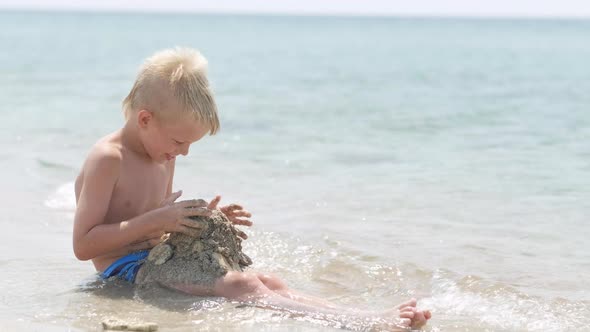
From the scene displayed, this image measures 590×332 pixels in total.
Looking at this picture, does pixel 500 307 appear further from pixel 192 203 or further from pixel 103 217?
pixel 103 217

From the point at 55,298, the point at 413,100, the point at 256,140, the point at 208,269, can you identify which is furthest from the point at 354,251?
the point at 413,100

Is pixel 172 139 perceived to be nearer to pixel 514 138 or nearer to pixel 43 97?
pixel 514 138

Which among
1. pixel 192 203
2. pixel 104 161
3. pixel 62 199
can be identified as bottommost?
pixel 62 199

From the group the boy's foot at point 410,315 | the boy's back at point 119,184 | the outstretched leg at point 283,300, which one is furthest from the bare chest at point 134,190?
the boy's foot at point 410,315

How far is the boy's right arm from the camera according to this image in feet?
12.2

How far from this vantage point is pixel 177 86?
372cm

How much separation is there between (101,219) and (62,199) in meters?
2.44

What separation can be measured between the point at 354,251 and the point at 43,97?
9.77m

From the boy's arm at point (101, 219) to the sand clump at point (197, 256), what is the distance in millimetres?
137

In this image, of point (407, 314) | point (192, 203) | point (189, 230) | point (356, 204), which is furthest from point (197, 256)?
point (356, 204)

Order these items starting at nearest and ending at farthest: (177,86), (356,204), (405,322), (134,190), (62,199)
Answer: (405,322) → (177,86) → (134,190) → (62,199) → (356,204)

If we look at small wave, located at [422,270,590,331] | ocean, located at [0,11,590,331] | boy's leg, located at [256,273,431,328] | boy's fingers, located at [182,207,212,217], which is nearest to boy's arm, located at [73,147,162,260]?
boy's fingers, located at [182,207,212,217]

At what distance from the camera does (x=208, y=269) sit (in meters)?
3.75

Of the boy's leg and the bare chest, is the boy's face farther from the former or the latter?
the boy's leg
